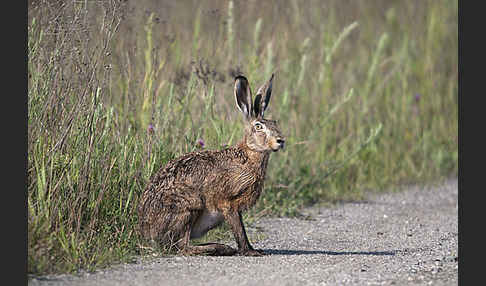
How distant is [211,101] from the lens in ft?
26.3

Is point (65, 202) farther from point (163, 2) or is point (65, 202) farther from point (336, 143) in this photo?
point (336, 143)

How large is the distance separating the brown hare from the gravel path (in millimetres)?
268

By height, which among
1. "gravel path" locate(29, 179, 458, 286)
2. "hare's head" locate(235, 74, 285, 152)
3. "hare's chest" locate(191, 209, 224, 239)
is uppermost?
"hare's head" locate(235, 74, 285, 152)

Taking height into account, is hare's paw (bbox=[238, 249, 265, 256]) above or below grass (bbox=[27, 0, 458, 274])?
below

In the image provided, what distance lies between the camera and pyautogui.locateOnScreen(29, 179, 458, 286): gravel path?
551 cm

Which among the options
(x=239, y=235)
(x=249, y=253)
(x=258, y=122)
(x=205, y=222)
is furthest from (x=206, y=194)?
(x=258, y=122)

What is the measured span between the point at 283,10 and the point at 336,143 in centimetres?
189

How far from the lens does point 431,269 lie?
5992mm

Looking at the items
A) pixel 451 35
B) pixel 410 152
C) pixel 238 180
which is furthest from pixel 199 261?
pixel 451 35

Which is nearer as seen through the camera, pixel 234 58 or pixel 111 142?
pixel 111 142

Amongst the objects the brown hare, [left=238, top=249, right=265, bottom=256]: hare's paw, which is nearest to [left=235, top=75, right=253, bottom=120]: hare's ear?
the brown hare

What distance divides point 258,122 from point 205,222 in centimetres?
97

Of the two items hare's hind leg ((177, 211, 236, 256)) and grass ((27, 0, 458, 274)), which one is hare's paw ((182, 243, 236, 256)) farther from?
grass ((27, 0, 458, 274))

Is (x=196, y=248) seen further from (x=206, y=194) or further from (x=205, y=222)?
(x=206, y=194)
